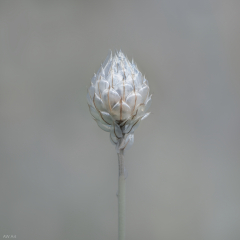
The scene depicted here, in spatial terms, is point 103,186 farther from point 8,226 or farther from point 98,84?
point 98,84

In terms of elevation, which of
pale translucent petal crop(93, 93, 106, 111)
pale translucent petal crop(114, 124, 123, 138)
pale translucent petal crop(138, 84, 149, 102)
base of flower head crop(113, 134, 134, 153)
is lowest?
→ base of flower head crop(113, 134, 134, 153)

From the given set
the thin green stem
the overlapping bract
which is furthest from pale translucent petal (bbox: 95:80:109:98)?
the thin green stem

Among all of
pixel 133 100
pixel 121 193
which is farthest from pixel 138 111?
pixel 121 193

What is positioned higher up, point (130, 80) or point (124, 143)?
point (130, 80)

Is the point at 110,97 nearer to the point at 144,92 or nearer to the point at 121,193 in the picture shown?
the point at 144,92

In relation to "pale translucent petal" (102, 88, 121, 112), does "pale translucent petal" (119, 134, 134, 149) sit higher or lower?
lower

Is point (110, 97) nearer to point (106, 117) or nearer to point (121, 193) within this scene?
point (106, 117)

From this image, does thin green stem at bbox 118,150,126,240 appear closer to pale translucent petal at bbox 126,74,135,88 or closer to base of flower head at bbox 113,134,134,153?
base of flower head at bbox 113,134,134,153

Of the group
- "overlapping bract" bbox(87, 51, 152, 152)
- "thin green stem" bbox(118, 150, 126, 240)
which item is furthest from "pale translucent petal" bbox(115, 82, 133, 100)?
"thin green stem" bbox(118, 150, 126, 240)
